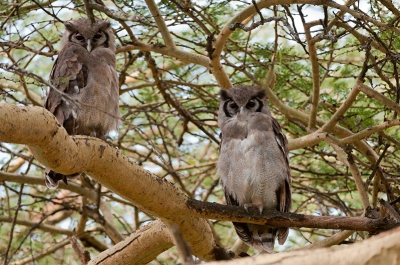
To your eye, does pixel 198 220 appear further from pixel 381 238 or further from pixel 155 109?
pixel 155 109

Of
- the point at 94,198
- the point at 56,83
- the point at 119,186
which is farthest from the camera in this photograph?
the point at 94,198

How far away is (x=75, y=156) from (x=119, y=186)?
438 millimetres

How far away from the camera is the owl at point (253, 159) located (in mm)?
4992

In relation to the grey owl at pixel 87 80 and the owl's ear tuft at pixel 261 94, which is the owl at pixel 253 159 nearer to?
the owl's ear tuft at pixel 261 94

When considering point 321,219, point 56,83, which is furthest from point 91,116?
point 321,219

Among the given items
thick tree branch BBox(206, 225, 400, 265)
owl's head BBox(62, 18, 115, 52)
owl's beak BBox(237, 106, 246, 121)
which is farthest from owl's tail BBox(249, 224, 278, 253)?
thick tree branch BBox(206, 225, 400, 265)

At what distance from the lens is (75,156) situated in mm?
3430

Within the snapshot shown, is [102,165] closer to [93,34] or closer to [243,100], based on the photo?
[243,100]

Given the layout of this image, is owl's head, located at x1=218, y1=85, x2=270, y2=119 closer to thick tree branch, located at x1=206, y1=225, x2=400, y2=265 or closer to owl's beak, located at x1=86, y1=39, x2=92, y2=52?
owl's beak, located at x1=86, y1=39, x2=92, y2=52

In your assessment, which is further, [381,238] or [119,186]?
[119,186]

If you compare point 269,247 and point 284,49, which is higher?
point 284,49

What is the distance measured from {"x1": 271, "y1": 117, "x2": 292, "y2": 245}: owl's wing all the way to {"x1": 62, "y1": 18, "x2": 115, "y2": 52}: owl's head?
1.66 meters

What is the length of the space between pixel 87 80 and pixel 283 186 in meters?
1.84

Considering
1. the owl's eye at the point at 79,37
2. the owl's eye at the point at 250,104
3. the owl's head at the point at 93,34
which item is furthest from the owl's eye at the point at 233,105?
the owl's eye at the point at 79,37
